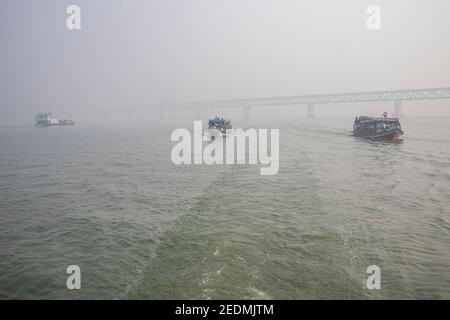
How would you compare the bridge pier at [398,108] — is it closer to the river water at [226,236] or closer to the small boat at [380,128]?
the small boat at [380,128]

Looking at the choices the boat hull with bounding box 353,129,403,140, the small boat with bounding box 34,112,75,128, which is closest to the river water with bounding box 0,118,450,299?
the boat hull with bounding box 353,129,403,140

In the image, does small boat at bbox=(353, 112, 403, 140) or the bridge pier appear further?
the bridge pier

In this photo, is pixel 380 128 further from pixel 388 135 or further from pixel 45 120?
pixel 45 120

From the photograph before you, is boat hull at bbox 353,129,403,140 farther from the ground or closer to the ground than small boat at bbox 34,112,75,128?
closer to the ground

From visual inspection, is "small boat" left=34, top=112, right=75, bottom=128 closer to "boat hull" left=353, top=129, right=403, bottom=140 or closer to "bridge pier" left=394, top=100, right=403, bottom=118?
"boat hull" left=353, top=129, right=403, bottom=140

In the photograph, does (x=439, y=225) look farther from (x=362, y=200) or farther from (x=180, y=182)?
(x=180, y=182)

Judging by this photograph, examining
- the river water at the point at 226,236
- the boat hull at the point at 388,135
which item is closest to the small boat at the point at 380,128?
the boat hull at the point at 388,135
